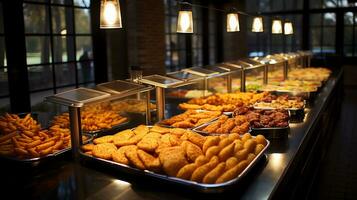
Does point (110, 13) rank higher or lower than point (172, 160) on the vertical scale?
higher

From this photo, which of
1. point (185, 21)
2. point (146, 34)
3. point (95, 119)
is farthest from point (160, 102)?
point (146, 34)

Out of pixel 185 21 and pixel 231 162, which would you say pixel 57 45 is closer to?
pixel 185 21

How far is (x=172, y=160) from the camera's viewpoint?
201cm

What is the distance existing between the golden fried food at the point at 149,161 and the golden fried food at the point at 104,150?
201 millimetres

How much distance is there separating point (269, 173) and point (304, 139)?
2.96 feet

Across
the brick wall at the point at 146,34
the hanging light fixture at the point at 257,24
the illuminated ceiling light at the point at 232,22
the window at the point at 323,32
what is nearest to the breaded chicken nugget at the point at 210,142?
the illuminated ceiling light at the point at 232,22

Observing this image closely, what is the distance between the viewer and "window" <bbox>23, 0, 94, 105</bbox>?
453 centimetres

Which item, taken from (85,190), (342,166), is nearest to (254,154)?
(85,190)

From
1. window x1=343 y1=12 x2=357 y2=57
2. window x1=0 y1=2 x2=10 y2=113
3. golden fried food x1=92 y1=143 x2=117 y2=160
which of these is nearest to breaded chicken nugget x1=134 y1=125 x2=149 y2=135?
golden fried food x1=92 y1=143 x2=117 y2=160

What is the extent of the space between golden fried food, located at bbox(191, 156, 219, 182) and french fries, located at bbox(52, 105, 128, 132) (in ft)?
3.98

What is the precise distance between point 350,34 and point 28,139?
12.0 meters

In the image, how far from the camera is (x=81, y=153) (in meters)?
2.35

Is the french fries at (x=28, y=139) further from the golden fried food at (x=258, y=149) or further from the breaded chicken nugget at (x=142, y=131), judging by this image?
the golden fried food at (x=258, y=149)

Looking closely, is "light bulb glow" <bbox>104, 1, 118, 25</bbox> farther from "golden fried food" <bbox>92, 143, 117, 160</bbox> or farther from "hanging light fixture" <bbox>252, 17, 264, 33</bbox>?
"hanging light fixture" <bbox>252, 17, 264, 33</bbox>
